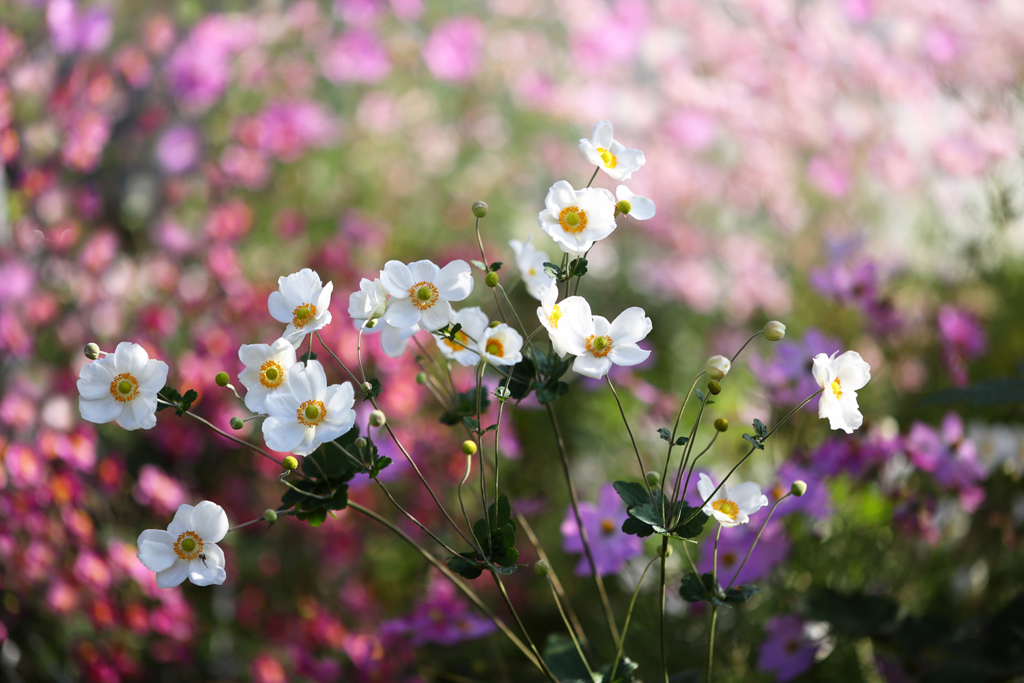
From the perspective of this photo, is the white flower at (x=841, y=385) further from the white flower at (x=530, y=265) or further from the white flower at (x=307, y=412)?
the white flower at (x=307, y=412)

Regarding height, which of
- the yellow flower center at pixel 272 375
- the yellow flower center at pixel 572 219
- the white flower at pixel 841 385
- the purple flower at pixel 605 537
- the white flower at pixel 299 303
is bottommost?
the yellow flower center at pixel 272 375

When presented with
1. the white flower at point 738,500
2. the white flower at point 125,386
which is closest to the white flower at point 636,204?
the white flower at point 738,500

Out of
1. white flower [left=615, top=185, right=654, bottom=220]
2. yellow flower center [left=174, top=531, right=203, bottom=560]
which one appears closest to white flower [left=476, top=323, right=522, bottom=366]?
white flower [left=615, top=185, right=654, bottom=220]

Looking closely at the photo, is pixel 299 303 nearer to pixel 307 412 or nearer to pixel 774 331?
pixel 307 412

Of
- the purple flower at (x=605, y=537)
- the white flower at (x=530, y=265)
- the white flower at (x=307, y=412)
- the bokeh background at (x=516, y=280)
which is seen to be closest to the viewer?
the white flower at (x=307, y=412)

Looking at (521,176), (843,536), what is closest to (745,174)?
(521,176)

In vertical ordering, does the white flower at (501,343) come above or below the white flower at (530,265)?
below

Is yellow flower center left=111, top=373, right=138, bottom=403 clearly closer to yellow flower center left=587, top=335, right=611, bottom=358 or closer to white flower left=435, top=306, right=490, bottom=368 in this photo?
white flower left=435, top=306, right=490, bottom=368

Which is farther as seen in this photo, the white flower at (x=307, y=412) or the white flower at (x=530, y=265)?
the white flower at (x=530, y=265)
